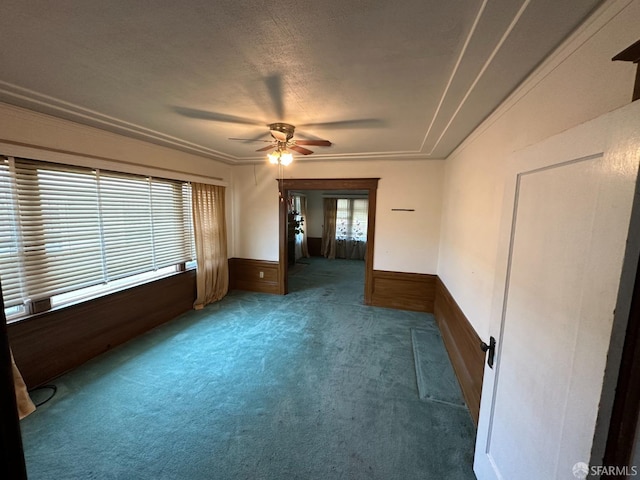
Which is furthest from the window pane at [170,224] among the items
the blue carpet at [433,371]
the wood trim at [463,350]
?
the wood trim at [463,350]

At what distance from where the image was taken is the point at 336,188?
4.27m

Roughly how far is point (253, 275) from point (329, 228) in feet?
12.8

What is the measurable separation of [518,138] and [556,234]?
92 cm

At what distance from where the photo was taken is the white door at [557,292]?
2.36 feet

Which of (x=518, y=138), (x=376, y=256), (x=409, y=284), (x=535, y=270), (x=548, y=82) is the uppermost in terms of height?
(x=548, y=82)

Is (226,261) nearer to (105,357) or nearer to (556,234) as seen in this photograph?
(105,357)

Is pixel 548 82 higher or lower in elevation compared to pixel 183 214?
higher

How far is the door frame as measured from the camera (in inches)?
163

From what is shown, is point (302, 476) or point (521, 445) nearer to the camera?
point (521, 445)

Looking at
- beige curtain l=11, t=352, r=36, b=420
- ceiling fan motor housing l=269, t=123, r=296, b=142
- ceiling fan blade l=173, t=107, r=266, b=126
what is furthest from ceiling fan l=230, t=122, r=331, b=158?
beige curtain l=11, t=352, r=36, b=420

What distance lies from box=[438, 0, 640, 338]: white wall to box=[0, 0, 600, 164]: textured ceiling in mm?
A: 104

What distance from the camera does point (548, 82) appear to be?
4.26 ft

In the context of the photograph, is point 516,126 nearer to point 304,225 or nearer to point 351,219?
point 351,219

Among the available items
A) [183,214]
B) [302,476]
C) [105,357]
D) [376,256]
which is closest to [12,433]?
[302,476]
